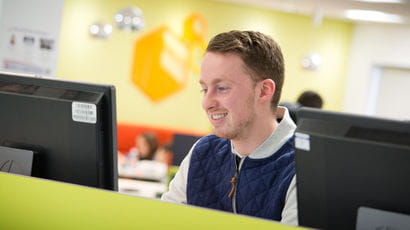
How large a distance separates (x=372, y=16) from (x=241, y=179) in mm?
8668

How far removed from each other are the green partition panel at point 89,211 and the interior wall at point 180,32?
7933 millimetres

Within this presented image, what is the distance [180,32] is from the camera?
1020 cm

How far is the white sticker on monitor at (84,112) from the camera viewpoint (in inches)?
67.1

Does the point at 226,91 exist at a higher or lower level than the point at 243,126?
higher

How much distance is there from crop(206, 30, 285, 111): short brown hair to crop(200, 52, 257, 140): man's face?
0.02 meters

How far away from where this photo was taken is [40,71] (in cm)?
471

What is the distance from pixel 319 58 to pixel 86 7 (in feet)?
13.7

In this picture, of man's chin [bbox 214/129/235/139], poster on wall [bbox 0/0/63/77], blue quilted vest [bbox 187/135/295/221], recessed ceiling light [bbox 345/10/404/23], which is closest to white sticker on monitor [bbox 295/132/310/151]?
blue quilted vest [bbox 187/135/295/221]

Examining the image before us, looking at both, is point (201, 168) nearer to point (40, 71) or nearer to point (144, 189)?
point (40, 71)

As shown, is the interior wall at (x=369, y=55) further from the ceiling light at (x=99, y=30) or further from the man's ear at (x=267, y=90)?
the man's ear at (x=267, y=90)

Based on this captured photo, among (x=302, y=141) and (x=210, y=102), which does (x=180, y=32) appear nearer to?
(x=210, y=102)

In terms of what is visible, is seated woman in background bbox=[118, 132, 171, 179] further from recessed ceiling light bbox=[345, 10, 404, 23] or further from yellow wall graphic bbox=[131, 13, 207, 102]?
recessed ceiling light bbox=[345, 10, 404, 23]

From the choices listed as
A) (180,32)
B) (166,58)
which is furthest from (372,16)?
(166,58)

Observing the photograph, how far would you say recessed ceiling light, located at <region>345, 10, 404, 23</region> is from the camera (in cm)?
981
